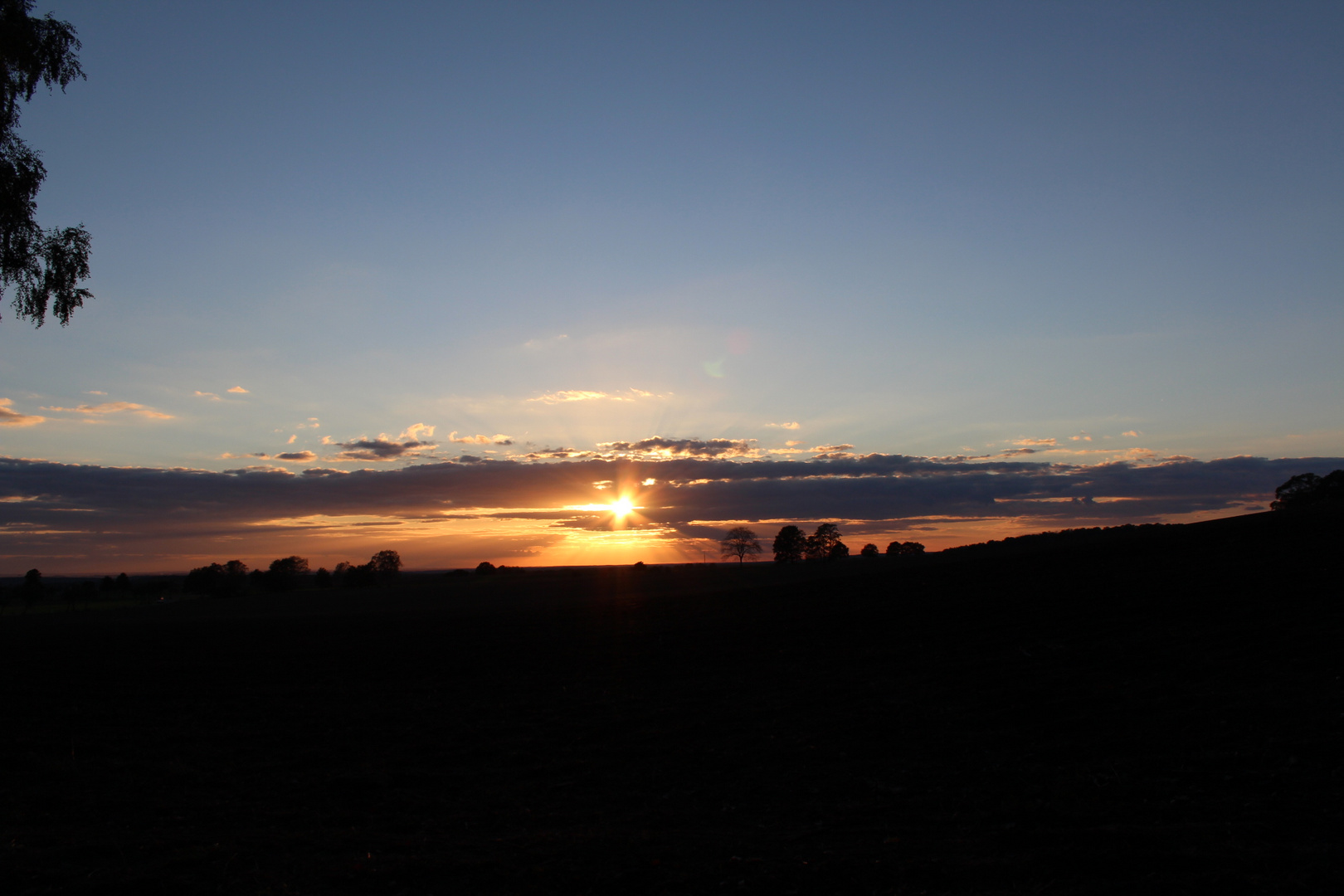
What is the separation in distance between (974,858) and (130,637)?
48.7m

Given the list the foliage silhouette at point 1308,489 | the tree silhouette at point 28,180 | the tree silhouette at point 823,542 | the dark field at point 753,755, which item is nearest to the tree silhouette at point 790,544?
the tree silhouette at point 823,542

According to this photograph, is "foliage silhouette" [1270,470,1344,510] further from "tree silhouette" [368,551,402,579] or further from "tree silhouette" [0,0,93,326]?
"tree silhouette" [368,551,402,579]

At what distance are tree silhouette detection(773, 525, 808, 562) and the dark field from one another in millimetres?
105938

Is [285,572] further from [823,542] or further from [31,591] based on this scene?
[823,542]

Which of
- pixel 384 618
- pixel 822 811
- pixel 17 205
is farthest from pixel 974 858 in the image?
pixel 384 618

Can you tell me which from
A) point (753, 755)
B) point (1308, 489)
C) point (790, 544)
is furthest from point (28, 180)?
point (790, 544)

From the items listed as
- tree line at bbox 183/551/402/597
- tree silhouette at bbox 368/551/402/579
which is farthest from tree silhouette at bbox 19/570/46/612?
tree silhouette at bbox 368/551/402/579

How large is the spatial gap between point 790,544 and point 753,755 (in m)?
127

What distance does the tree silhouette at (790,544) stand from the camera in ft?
452

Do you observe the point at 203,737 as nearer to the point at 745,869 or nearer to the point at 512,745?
the point at 512,745

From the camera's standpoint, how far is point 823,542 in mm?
139875

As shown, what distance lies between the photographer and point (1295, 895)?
231 inches

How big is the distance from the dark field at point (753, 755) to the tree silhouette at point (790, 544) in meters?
106

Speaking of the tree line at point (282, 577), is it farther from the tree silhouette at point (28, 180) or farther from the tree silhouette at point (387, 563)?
the tree silhouette at point (28, 180)
